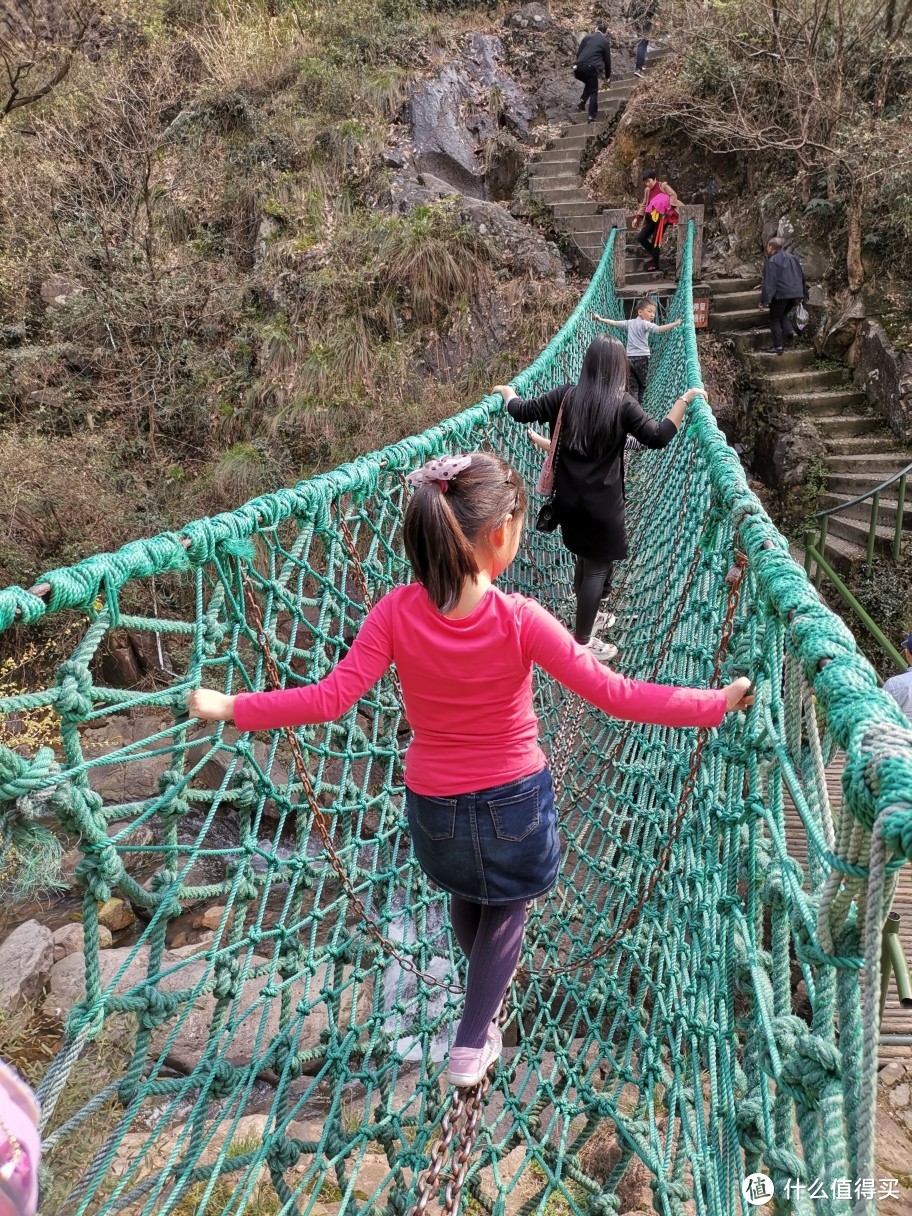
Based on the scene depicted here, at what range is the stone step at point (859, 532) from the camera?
4195 mm

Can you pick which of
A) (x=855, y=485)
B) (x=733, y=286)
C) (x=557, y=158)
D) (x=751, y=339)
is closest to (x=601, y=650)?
(x=855, y=485)

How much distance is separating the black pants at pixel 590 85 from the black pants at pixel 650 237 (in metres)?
1.98

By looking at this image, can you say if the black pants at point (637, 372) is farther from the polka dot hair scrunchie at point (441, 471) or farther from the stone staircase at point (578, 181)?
the polka dot hair scrunchie at point (441, 471)

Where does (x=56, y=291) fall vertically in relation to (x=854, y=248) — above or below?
below

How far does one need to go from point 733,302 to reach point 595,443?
15.1 ft

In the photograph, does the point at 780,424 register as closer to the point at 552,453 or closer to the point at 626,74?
the point at 552,453

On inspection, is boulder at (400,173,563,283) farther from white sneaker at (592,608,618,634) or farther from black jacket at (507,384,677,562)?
black jacket at (507,384,677,562)

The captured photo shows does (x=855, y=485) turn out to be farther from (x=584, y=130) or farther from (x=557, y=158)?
(x=584, y=130)

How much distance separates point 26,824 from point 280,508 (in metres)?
0.55

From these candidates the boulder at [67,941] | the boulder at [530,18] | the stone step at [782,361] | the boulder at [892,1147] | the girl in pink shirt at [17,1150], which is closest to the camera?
the girl in pink shirt at [17,1150]

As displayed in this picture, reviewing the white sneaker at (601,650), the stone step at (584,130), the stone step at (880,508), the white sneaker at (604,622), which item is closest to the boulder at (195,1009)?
the white sneaker at (601,650)

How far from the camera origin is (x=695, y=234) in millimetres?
5883

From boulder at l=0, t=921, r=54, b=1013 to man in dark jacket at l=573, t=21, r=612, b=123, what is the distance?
7.57 metres

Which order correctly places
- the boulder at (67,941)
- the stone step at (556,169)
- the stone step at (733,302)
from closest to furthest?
the boulder at (67,941)
the stone step at (733,302)
the stone step at (556,169)
